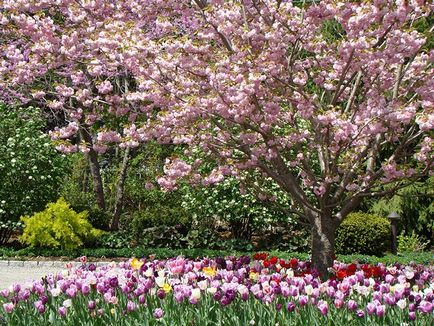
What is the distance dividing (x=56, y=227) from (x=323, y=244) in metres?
7.60

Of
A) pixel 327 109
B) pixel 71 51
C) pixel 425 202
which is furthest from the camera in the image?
pixel 425 202

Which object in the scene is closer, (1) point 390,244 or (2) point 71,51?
(2) point 71,51

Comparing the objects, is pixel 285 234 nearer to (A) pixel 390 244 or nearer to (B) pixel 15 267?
(A) pixel 390 244

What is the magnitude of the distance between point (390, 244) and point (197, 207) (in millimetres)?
4384

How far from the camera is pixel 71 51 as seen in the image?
748 cm

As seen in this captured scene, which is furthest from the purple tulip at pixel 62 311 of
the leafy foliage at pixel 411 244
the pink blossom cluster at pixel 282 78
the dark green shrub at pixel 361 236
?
the leafy foliage at pixel 411 244

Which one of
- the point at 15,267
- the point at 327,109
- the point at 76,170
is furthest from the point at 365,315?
the point at 76,170

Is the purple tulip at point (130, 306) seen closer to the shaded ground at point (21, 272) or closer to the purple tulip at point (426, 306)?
the purple tulip at point (426, 306)

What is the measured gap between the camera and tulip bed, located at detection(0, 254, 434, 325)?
4227 mm

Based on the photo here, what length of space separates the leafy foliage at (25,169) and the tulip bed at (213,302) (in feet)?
30.6

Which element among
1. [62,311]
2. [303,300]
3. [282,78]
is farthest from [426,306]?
[282,78]

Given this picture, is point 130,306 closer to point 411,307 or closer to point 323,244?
point 411,307

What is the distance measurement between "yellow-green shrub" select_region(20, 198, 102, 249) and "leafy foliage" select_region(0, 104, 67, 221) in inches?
Result: 35.9

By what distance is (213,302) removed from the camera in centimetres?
470
